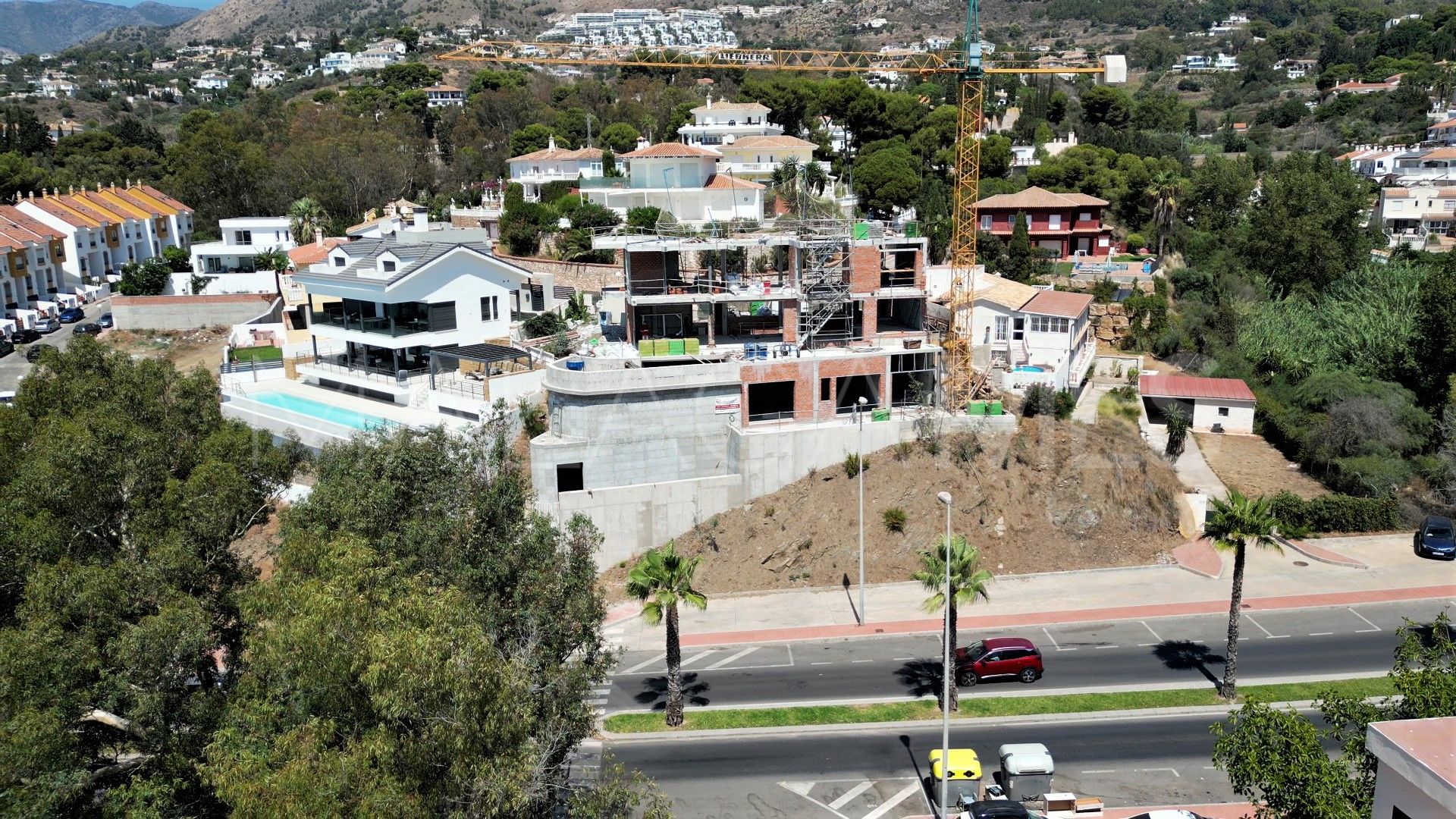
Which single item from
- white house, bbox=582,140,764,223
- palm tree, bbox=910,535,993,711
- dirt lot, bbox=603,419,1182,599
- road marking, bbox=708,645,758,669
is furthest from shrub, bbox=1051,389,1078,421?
white house, bbox=582,140,764,223

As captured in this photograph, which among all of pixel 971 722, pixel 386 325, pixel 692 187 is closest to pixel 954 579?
pixel 971 722

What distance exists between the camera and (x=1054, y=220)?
76312 mm

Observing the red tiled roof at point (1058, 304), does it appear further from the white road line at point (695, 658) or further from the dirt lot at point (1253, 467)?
the white road line at point (695, 658)

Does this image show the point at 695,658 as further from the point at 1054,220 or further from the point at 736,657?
the point at 1054,220

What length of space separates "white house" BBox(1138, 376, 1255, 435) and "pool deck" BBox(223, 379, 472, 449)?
3531 centimetres

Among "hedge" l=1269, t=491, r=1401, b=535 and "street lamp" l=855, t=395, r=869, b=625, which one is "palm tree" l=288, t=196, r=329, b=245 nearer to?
"street lamp" l=855, t=395, r=869, b=625

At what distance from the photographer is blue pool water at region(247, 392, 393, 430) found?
4738 centimetres

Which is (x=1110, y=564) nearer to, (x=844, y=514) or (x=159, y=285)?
(x=844, y=514)

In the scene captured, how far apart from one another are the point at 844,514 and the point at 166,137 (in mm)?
152061

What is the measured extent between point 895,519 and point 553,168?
57.0 meters

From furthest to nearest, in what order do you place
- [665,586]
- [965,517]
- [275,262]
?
[275,262] < [965,517] < [665,586]

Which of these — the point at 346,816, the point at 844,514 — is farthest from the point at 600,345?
the point at 346,816

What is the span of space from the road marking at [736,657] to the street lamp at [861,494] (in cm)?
427

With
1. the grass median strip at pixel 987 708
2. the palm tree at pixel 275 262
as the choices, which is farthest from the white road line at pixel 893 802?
the palm tree at pixel 275 262
